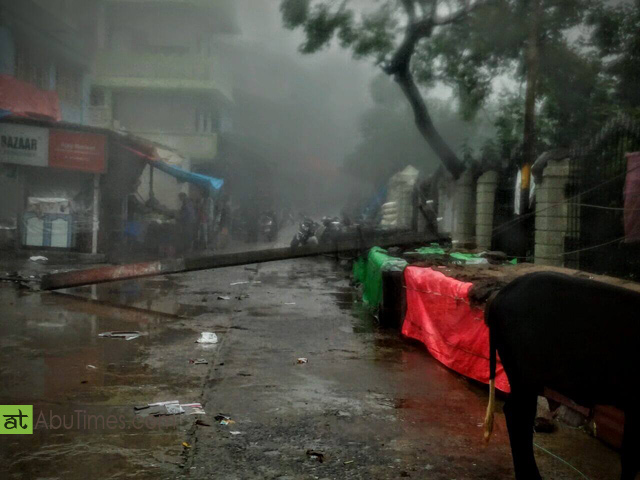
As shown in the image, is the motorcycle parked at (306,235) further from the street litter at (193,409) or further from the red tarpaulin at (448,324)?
the street litter at (193,409)

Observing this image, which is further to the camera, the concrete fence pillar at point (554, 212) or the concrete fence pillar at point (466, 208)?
the concrete fence pillar at point (466, 208)

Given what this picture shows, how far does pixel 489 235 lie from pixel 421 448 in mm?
8620

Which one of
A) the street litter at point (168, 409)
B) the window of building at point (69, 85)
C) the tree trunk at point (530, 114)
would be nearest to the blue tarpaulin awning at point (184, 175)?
the window of building at point (69, 85)

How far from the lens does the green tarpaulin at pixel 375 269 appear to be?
8796 mm

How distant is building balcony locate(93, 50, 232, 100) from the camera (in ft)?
86.6

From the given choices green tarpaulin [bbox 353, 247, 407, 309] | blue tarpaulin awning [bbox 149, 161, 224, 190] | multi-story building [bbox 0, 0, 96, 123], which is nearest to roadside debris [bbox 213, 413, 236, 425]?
green tarpaulin [bbox 353, 247, 407, 309]

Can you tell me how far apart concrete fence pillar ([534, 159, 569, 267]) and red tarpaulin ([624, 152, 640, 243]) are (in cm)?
149

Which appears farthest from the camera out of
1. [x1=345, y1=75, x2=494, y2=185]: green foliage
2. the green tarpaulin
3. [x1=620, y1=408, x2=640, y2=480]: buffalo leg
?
[x1=345, y1=75, x2=494, y2=185]: green foliage

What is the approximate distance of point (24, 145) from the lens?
16.2 m

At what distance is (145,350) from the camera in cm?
687

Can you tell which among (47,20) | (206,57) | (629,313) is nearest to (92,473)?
(629,313)

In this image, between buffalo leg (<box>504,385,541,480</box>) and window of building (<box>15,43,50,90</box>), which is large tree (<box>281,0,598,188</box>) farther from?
buffalo leg (<box>504,385,541,480</box>)

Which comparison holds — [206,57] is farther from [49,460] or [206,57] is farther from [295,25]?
[49,460]

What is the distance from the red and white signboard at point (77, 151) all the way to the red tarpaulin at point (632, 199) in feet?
44.5
